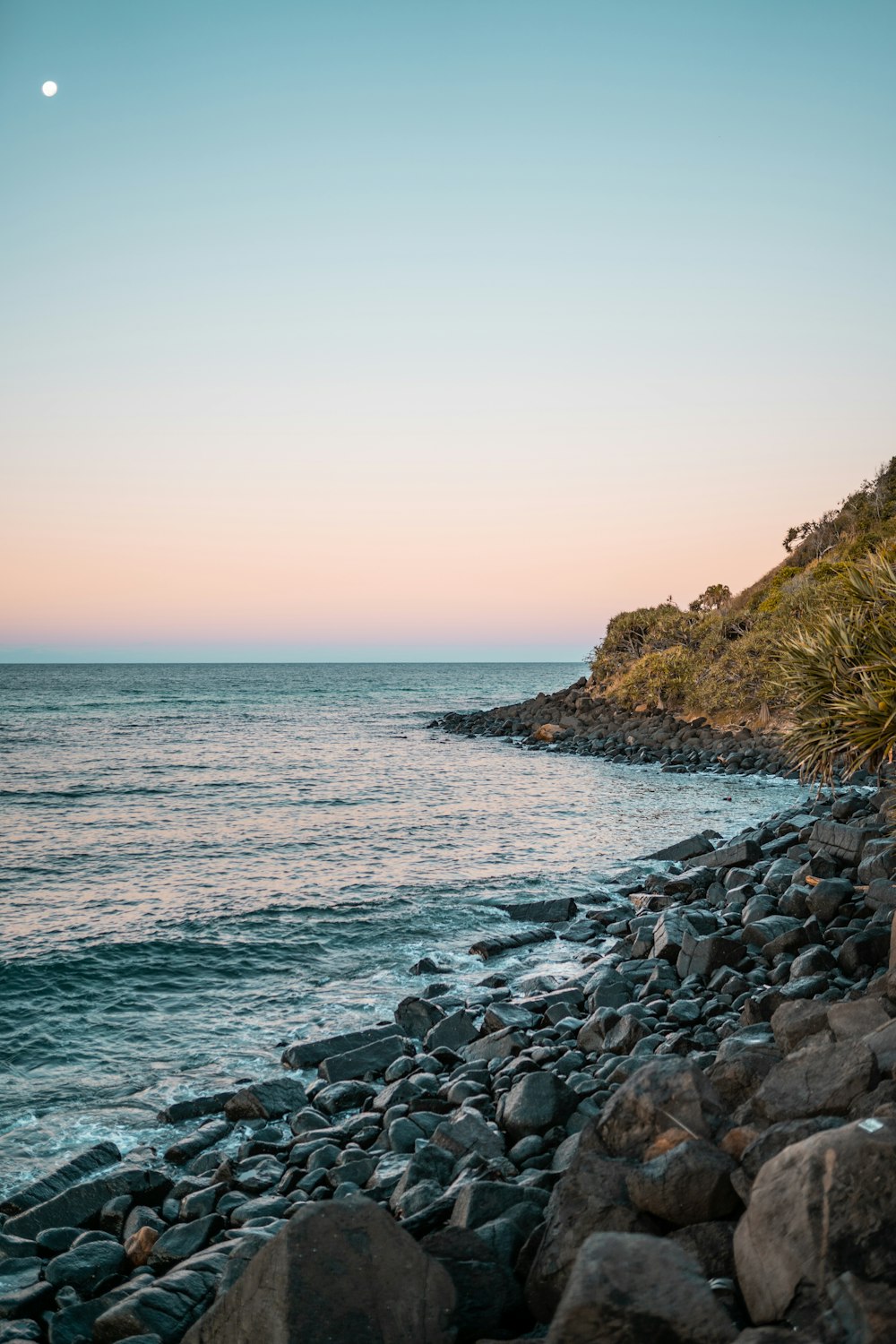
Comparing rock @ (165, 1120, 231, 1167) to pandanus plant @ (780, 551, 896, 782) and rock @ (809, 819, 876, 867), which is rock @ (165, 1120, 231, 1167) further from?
rock @ (809, 819, 876, 867)

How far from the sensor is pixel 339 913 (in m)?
17.1

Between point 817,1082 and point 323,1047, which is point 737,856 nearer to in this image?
point 323,1047

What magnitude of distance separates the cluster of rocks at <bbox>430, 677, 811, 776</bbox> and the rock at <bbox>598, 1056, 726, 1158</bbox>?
30.5 m

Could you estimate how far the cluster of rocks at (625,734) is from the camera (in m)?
38.5

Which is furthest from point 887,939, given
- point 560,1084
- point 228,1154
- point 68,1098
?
point 68,1098

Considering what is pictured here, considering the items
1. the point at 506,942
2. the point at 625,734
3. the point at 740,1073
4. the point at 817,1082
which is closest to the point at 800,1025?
the point at 740,1073

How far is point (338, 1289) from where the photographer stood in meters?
4.24

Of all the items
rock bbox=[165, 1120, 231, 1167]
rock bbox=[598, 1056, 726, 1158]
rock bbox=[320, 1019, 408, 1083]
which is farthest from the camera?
rock bbox=[320, 1019, 408, 1083]

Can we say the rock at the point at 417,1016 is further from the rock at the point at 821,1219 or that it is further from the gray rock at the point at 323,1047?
the rock at the point at 821,1219

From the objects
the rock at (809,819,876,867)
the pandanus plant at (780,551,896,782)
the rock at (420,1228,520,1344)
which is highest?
the pandanus plant at (780,551,896,782)

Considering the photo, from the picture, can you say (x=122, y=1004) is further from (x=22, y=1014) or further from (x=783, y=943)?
(x=783, y=943)

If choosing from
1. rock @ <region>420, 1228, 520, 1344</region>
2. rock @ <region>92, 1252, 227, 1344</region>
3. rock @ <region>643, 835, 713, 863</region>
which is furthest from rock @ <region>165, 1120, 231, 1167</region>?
rock @ <region>643, 835, 713, 863</region>

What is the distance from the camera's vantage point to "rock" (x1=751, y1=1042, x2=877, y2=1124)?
5.33 m

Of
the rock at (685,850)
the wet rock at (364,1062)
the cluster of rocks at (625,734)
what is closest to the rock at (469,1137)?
the wet rock at (364,1062)
